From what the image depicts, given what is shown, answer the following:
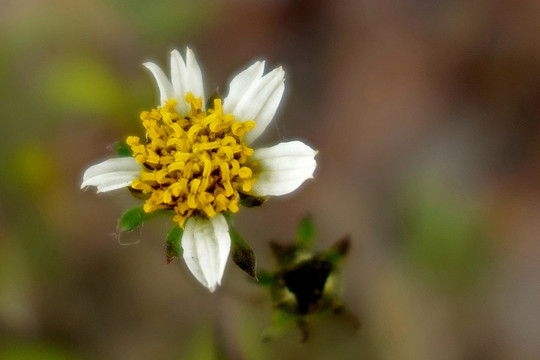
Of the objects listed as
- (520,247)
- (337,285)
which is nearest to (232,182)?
(337,285)

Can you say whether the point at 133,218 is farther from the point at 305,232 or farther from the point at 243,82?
the point at 305,232

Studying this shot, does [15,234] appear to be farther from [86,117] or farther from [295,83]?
[295,83]

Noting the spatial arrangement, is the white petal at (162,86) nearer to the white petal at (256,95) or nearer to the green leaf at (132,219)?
the white petal at (256,95)

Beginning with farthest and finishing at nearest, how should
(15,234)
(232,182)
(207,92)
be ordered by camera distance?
(207,92), (15,234), (232,182)

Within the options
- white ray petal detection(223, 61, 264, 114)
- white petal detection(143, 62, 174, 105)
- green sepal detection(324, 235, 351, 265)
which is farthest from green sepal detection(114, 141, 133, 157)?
green sepal detection(324, 235, 351, 265)

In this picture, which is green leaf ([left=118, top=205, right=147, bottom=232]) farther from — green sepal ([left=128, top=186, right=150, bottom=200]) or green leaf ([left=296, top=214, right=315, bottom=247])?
green leaf ([left=296, top=214, right=315, bottom=247])

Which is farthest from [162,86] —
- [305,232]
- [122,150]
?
[305,232]

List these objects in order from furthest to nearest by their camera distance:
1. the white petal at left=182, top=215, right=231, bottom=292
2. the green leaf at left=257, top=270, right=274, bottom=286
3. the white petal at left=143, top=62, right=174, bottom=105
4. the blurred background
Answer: the blurred background < the green leaf at left=257, top=270, right=274, bottom=286 < the white petal at left=143, top=62, right=174, bottom=105 < the white petal at left=182, top=215, right=231, bottom=292
